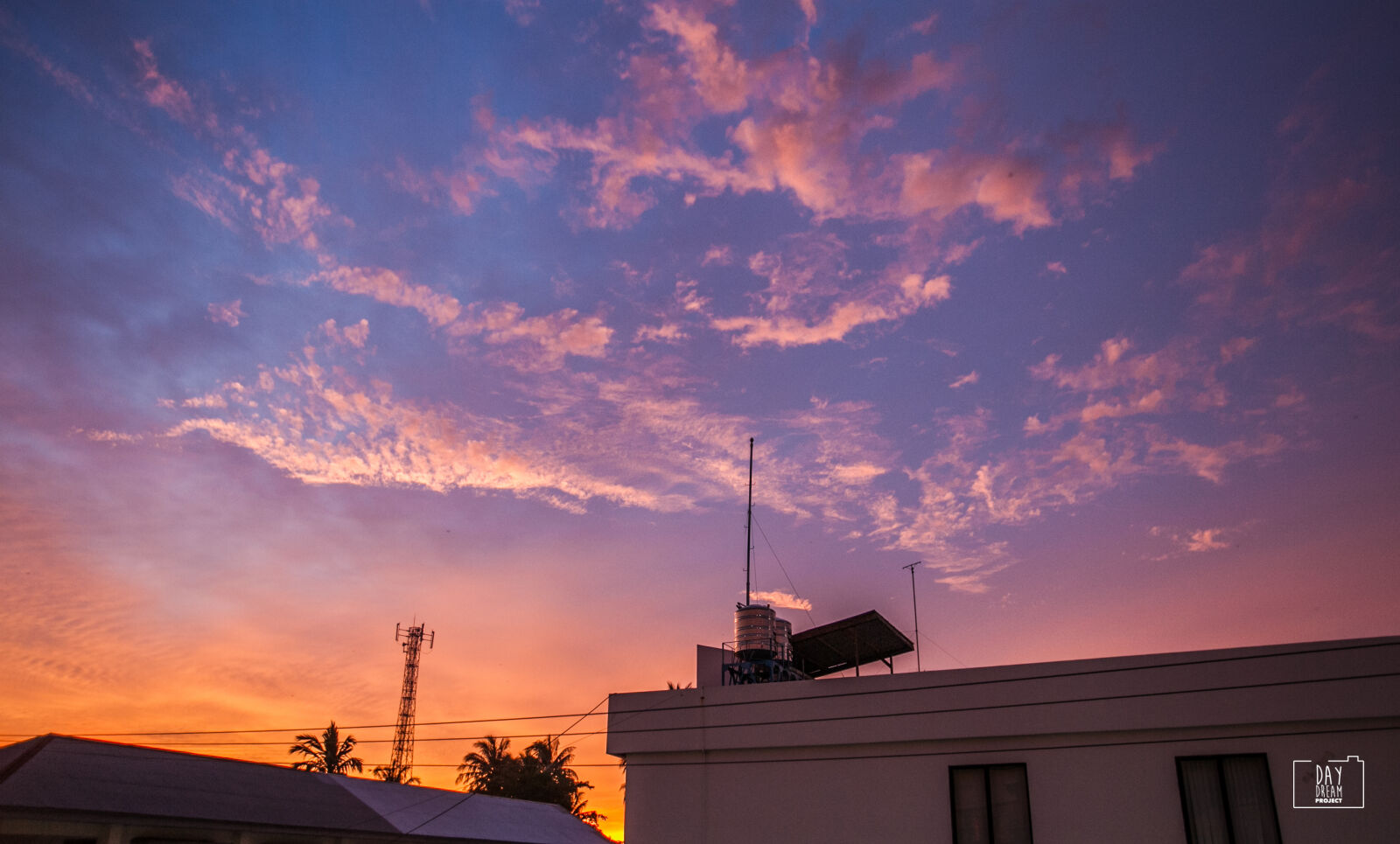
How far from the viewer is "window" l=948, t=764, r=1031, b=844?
53.9 ft

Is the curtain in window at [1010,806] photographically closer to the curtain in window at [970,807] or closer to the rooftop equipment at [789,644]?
the curtain in window at [970,807]

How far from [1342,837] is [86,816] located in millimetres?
25534

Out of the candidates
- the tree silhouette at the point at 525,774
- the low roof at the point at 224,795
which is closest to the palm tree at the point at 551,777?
the tree silhouette at the point at 525,774

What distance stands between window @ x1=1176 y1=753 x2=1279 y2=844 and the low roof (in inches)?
866

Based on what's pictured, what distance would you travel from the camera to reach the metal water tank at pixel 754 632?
23.1 metres

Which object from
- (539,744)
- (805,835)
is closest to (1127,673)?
(805,835)

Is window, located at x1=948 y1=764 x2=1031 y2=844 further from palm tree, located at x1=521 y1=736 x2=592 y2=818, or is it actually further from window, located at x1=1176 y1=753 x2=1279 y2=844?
palm tree, located at x1=521 y1=736 x2=592 y2=818

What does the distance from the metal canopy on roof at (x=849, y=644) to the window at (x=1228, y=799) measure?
26.5 ft

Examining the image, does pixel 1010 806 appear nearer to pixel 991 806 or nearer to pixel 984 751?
pixel 991 806

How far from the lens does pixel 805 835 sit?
1797cm

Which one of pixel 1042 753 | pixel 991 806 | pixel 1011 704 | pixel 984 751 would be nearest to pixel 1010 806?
pixel 991 806

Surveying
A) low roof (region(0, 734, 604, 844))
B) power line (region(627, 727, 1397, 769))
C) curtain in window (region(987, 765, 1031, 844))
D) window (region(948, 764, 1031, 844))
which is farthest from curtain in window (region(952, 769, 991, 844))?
low roof (region(0, 734, 604, 844))

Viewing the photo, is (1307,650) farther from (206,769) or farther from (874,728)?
(206,769)

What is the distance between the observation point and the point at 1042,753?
16.6 m
